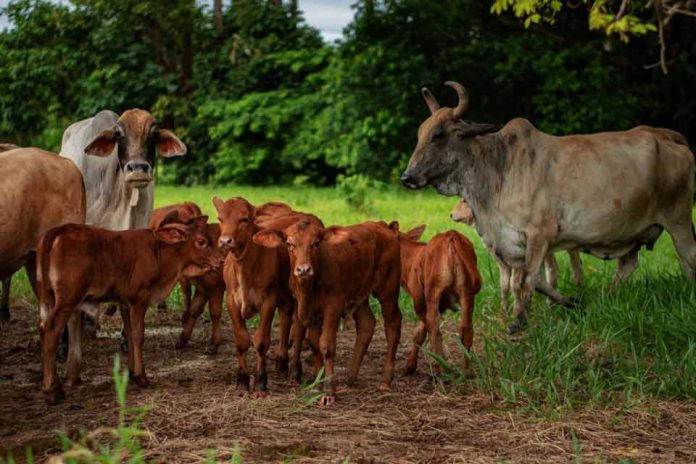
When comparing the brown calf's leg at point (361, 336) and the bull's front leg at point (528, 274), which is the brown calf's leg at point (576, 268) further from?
the brown calf's leg at point (361, 336)

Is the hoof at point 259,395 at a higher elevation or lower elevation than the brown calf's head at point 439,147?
lower

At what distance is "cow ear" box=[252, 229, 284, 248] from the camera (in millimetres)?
6570

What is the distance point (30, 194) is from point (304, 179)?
21.9m

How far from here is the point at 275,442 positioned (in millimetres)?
Answer: 5910

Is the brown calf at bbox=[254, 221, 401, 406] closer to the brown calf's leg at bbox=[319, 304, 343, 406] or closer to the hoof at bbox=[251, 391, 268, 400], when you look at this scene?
the brown calf's leg at bbox=[319, 304, 343, 406]

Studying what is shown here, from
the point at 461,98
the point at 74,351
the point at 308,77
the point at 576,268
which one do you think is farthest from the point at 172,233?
the point at 308,77

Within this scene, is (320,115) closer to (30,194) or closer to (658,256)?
(658,256)

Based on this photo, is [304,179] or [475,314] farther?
[304,179]

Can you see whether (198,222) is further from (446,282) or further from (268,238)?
(446,282)

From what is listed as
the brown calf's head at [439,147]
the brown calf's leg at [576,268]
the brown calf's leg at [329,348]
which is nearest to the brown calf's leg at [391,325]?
the brown calf's leg at [329,348]

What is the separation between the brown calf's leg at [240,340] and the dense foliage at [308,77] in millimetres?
13417

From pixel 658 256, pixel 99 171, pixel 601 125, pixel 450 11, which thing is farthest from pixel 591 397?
pixel 450 11

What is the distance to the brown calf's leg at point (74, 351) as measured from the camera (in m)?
7.40

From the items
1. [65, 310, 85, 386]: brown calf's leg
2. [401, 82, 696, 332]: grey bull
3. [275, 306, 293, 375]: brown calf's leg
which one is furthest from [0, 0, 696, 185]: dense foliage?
[65, 310, 85, 386]: brown calf's leg
